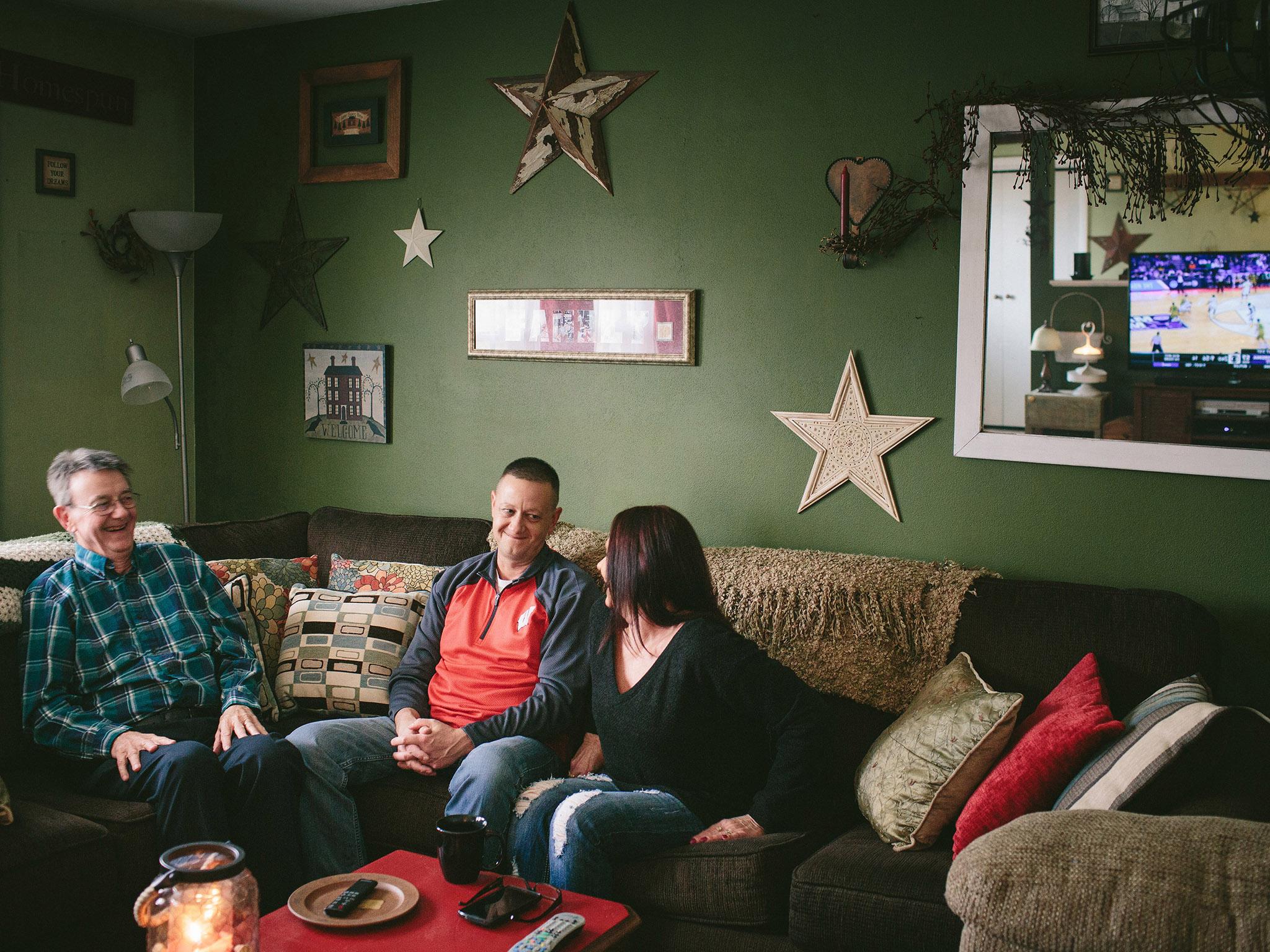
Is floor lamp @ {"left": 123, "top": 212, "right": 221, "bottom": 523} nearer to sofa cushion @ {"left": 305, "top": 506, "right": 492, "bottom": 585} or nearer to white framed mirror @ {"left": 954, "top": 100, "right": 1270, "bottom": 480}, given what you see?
sofa cushion @ {"left": 305, "top": 506, "right": 492, "bottom": 585}

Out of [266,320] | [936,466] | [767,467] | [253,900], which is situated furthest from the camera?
[266,320]

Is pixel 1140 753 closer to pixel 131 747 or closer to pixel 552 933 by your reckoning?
pixel 552 933

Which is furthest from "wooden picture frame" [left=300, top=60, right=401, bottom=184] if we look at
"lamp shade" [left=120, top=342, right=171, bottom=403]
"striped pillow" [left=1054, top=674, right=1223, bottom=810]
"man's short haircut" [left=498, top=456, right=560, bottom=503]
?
"striped pillow" [left=1054, top=674, right=1223, bottom=810]

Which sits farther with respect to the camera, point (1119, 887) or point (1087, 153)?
point (1087, 153)

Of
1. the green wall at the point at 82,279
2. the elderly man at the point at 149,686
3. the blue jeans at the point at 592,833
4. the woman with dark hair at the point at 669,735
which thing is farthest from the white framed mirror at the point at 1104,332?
the green wall at the point at 82,279

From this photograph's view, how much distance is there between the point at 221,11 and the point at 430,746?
2.78 metres

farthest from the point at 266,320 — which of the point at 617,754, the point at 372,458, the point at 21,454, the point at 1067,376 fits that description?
the point at 1067,376

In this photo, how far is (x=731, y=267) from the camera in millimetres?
3195

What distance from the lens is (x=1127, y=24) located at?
2637mm

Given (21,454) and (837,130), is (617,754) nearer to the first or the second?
(837,130)

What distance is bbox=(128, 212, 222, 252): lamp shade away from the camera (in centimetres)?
369

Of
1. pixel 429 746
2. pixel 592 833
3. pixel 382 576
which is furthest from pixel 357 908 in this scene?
pixel 382 576

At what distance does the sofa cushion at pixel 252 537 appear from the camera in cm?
322

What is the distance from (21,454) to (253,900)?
2.79 meters
